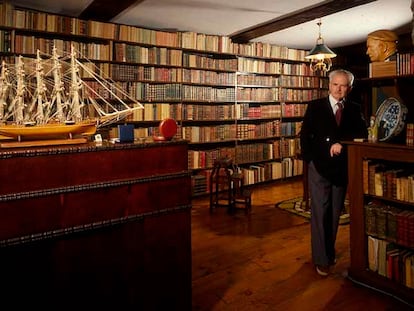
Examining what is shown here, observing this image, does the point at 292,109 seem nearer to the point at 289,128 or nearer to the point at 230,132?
the point at 289,128

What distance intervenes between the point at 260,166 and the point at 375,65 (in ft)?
10.9

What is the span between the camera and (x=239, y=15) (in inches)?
164

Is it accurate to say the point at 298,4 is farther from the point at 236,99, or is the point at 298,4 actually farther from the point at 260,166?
the point at 260,166

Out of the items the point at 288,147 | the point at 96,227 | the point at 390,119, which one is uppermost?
the point at 390,119

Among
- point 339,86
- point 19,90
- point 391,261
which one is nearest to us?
point 19,90

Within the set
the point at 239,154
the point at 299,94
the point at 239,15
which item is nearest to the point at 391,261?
the point at 239,15

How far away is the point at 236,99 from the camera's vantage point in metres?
5.36

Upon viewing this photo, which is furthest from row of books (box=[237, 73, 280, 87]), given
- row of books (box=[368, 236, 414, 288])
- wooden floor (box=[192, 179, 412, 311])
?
row of books (box=[368, 236, 414, 288])

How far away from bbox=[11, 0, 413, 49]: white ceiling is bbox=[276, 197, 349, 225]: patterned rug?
A: 230 centimetres

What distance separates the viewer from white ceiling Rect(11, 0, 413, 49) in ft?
12.2

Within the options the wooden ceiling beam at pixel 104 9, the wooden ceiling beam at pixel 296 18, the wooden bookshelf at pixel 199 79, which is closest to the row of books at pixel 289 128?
the wooden bookshelf at pixel 199 79

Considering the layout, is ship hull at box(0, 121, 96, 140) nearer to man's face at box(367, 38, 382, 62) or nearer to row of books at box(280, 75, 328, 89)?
man's face at box(367, 38, 382, 62)

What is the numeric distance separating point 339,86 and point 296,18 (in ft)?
6.95

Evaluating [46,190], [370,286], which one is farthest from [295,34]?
[46,190]
